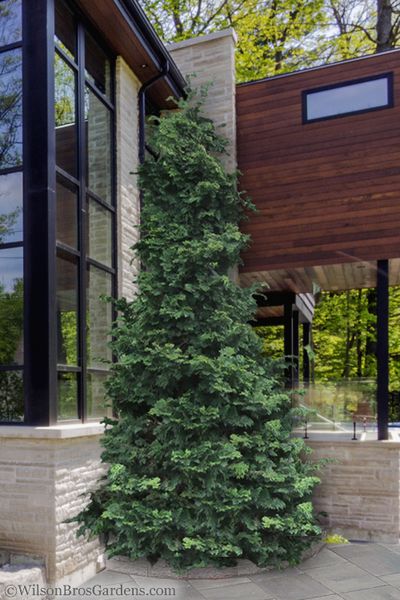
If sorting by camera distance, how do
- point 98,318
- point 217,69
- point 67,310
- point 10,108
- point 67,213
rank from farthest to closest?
1. point 217,69
2. point 98,318
3. point 67,213
4. point 67,310
5. point 10,108

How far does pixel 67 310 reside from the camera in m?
5.84

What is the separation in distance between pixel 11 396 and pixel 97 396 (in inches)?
47.3

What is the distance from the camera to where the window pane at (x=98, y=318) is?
6.39m

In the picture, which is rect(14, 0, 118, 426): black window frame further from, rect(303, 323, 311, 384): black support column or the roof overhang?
rect(303, 323, 311, 384): black support column

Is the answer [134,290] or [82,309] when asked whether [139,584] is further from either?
[134,290]

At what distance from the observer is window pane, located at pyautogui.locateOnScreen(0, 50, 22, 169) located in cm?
569

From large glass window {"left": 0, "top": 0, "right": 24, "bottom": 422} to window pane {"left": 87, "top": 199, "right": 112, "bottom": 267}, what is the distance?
3.64 feet

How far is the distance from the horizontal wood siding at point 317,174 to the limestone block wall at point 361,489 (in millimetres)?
2574

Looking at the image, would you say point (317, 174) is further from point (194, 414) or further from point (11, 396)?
point (11, 396)

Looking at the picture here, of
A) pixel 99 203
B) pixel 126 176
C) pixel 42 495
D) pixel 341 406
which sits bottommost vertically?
pixel 42 495

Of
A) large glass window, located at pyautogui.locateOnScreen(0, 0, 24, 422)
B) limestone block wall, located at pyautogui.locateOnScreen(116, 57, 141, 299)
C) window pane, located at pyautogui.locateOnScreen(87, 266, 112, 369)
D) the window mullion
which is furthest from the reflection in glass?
limestone block wall, located at pyautogui.locateOnScreen(116, 57, 141, 299)

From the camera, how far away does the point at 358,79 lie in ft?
24.3

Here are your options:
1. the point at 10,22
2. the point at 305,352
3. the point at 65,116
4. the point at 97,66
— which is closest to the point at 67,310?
the point at 65,116

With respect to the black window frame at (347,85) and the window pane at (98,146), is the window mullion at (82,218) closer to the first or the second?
the window pane at (98,146)
